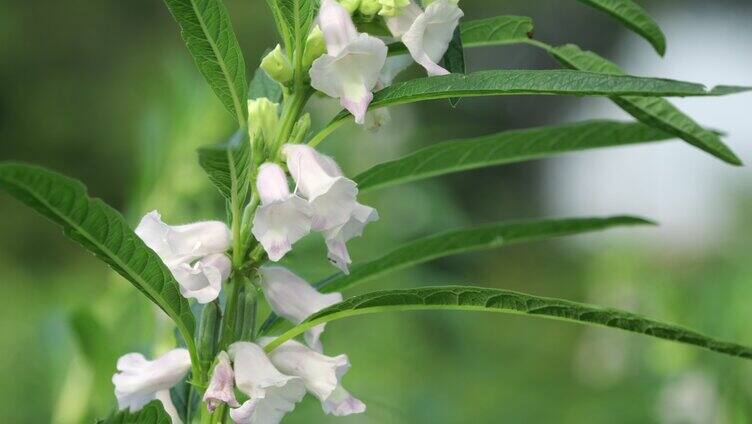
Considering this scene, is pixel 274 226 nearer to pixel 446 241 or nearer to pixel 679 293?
pixel 446 241

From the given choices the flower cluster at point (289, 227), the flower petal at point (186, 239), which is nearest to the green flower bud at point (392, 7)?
the flower cluster at point (289, 227)

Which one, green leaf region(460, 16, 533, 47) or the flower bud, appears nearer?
the flower bud

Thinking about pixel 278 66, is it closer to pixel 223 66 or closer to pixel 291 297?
pixel 223 66

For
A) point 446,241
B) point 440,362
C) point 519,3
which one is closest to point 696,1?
point 519,3

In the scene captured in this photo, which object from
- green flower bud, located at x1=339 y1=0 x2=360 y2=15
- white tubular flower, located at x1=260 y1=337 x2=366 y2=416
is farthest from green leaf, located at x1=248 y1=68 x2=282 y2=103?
white tubular flower, located at x1=260 y1=337 x2=366 y2=416

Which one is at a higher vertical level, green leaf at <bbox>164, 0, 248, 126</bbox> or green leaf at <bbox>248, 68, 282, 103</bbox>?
green leaf at <bbox>248, 68, 282, 103</bbox>

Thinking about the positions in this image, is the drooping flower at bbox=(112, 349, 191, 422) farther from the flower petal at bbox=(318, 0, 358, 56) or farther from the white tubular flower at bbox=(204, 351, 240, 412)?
the flower petal at bbox=(318, 0, 358, 56)
